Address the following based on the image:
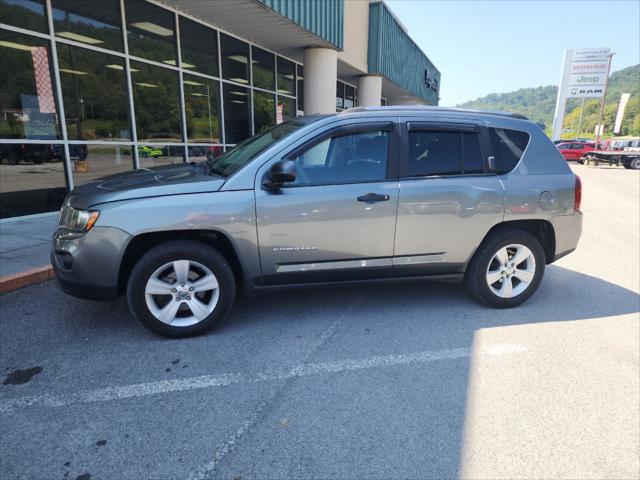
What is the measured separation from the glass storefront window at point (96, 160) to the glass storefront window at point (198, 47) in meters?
2.66

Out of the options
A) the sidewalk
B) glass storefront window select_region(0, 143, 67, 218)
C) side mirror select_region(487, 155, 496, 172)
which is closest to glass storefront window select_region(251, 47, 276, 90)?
glass storefront window select_region(0, 143, 67, 218)

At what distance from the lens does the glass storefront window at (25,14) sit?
642 centimetres

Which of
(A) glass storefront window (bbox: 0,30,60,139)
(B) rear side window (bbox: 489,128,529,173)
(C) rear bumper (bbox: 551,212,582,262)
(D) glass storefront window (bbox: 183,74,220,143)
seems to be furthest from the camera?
(D) glass storefront window (bbox: 183,74,220,143)

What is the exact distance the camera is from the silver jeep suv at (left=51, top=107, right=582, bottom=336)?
3.20 m

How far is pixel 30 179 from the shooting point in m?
7.11

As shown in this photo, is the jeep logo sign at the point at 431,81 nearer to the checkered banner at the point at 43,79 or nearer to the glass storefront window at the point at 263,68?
the glass storefront window at the point at 263,68

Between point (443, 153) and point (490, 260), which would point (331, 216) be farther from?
point (490, 260)

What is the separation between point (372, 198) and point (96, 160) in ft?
21.8

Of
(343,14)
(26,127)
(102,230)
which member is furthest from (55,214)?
(343,14)

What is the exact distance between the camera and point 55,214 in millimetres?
7500

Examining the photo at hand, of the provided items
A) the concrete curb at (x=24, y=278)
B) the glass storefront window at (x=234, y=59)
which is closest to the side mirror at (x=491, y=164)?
the concrete curb at (x=24, y=278)

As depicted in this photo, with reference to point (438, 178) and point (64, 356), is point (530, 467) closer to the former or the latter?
point (438, 178)

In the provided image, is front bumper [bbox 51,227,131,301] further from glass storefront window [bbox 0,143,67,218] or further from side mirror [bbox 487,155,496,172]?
glass storefront window [bbox 0,143,67,218]

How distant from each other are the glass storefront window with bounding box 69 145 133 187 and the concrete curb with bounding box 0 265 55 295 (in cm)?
369
